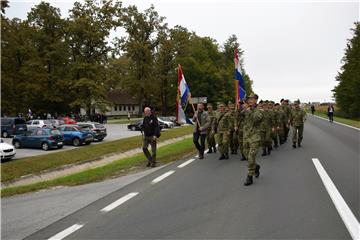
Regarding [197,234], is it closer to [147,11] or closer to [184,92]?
[184,92]

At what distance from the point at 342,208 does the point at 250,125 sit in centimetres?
287

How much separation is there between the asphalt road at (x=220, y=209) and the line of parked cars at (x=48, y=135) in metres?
12.4

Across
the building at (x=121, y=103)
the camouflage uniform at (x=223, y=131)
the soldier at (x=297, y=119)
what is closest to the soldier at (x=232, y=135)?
the camouflage uniform at (x=223, y=131)

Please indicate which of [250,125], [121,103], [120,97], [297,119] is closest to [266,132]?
[297,119]

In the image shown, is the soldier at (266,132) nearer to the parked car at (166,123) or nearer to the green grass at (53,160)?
the green grass at (53,160)

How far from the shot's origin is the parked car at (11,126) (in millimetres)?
30844

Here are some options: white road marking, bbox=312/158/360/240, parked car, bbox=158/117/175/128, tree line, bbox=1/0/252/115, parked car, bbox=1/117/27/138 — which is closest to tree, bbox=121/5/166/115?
tree line, bbox=1/0/252/115

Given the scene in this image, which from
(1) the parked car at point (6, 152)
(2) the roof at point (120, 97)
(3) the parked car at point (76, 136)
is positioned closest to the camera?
(1) the parked car at point (6, 152)

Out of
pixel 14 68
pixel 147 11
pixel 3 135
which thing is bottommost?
pixel 3 135

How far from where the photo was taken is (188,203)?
6402mm

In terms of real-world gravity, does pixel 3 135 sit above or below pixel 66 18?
below

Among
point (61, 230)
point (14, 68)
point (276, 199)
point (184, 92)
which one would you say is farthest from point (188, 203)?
point (14, 68)

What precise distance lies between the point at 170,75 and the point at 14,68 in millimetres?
27437

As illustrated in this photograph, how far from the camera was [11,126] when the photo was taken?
31.2 m
